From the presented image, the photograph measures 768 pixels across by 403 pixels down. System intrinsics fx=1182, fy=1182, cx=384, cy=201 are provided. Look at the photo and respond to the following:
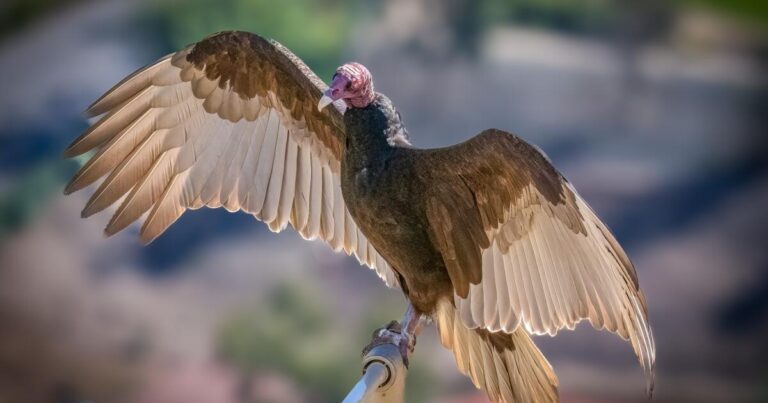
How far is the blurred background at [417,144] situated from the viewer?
11.0ft

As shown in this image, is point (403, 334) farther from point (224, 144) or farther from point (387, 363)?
point (224, 144)

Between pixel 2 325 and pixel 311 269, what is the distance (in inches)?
35.5

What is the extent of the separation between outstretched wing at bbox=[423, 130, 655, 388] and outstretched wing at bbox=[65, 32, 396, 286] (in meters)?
0.48

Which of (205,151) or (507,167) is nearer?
(507,167)

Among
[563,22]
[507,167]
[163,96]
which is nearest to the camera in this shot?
[507,167]

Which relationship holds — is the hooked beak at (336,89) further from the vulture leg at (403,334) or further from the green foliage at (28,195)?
the green foliage at (28,195)

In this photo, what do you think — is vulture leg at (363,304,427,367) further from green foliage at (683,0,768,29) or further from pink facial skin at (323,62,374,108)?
green foliage at (683,0,768,29)

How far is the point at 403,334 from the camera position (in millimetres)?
2590

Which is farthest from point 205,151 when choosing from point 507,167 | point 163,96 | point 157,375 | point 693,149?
point 693,149

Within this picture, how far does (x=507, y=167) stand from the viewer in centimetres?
244

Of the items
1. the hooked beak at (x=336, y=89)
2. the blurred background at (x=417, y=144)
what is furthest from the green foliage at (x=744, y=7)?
the hooked beak at (x=336, y=89)

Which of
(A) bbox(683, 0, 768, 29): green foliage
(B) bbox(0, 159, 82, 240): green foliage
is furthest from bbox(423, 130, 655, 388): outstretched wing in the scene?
(B) bbox(0, 159, 82, 240): green foliage

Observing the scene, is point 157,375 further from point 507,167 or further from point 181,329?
point 507,167

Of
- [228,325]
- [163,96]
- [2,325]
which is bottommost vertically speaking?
[2,325]
